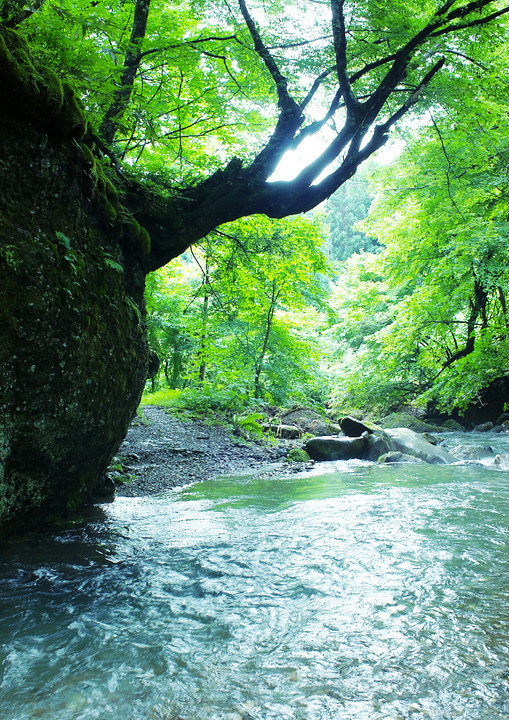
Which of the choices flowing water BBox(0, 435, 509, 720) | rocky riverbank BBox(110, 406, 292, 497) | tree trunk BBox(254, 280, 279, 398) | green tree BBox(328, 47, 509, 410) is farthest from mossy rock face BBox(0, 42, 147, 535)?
tree trunk BBox(254, 280, 279, 398)

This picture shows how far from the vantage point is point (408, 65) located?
6.51m

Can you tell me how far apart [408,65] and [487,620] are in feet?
23.3

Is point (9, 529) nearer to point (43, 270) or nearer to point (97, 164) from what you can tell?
point (43, 270)

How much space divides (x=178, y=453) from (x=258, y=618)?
22.0ft

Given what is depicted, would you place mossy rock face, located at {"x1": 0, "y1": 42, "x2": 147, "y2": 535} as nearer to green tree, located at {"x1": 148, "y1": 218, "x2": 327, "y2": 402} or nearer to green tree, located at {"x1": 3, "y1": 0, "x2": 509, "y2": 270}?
green tree, located at {"x1": 3, "y1": 0, "x2": 509, "y2": 270}

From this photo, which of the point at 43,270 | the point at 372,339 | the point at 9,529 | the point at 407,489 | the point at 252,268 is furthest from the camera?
the point at 372,339

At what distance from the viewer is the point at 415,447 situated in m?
11.3

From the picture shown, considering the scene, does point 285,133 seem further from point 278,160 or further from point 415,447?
point 415,447

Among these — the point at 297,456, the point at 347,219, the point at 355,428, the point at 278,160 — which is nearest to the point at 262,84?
the point at 278,160

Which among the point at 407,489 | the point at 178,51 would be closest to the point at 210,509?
the point at 407,489

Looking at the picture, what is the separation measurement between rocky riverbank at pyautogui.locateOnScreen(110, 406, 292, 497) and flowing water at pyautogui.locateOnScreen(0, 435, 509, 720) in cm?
216

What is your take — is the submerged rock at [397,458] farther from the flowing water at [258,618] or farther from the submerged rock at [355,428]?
the flowing water at [258,618]

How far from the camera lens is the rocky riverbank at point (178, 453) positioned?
745cm

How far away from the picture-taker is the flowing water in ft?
6.65
